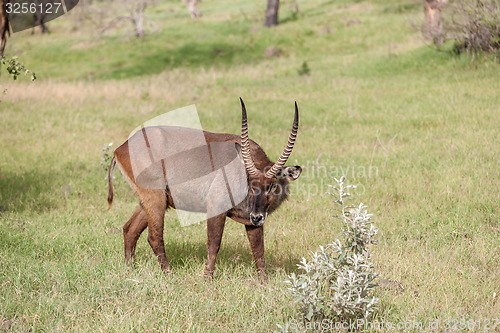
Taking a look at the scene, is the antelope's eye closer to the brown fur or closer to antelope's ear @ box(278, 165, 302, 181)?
the brown fur

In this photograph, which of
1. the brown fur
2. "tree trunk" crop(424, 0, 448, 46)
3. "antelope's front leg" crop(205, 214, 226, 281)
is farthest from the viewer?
"tree trunk" crop(424, 0, 448, 46)

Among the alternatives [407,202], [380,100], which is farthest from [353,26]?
[407,202]

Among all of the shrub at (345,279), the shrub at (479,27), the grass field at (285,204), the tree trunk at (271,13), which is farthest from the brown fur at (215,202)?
the tree trunk at (271,13)

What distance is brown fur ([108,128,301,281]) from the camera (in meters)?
4.83

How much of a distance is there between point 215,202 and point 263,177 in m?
0.57

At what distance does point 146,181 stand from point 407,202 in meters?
3.92

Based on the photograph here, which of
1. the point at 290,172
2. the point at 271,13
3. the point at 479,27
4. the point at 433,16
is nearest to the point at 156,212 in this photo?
the point at 290,172

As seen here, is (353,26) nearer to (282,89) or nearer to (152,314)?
(282,89)

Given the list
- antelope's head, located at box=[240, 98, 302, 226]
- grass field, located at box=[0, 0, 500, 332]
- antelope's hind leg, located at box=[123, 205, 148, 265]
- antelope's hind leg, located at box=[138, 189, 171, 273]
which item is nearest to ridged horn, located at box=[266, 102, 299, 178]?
antelope's head, located at box=[240, 98, 302, 226]

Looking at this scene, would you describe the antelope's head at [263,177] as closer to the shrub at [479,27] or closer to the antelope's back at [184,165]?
the antelope's back at [184,165]

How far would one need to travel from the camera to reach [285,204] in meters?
7.48

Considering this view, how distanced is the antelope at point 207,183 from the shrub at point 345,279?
0.97 m

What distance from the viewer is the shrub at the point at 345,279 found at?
12.4 ft

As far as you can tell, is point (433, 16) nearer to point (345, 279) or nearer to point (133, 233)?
point (133, 233)
